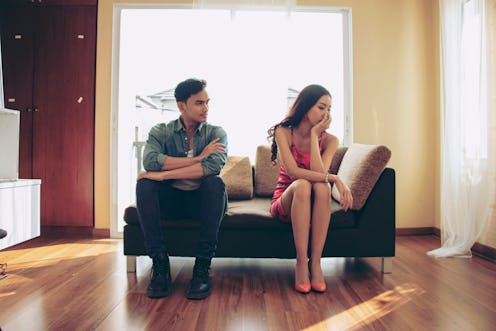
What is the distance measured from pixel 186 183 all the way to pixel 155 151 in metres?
0.26

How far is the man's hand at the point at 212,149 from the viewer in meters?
2.05

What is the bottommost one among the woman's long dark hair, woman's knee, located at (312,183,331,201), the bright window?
woman's knee, located at (312,183,331,201)

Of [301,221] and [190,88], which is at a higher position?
[190,88]

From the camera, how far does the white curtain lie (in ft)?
8.46

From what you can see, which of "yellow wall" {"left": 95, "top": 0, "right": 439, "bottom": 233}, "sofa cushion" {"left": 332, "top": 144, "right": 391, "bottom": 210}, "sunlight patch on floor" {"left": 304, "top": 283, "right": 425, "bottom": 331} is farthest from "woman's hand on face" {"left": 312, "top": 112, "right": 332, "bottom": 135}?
"yellow wall" {"left": 95, "top": 0, "right": 439, "bottom": 233}

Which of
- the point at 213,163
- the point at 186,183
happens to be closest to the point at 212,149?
the point at 213,163

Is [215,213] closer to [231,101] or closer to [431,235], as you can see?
[231,101]

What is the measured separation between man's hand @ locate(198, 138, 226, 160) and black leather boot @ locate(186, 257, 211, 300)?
0.57 m

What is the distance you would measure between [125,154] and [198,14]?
4.96 ft

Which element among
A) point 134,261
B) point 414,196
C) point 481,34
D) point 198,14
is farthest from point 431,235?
point 198,14

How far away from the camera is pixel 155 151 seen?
210cm

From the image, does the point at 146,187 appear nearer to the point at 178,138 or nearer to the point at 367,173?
the point at 178,138

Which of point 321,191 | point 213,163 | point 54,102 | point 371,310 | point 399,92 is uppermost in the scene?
point 399,92

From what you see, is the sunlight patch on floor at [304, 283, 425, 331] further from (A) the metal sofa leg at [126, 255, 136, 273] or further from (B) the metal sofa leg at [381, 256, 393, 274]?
(A) the metal sofa leg at [126, 255, 136, 273]
